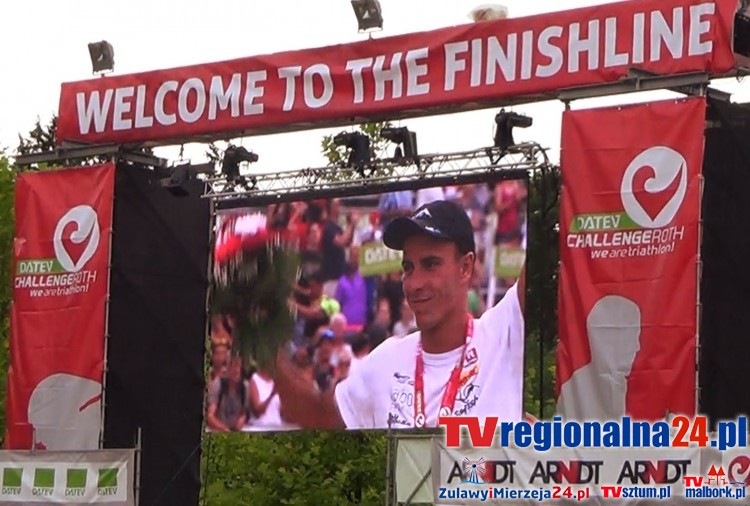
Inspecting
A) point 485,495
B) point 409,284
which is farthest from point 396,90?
point 485,495

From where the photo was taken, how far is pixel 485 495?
51.4ft

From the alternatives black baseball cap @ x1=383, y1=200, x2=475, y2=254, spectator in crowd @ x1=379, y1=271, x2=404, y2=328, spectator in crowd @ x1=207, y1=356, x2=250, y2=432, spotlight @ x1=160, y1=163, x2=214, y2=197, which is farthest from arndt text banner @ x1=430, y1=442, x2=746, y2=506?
spotlight @ x1=160, y1=163, x2=214, y2=197

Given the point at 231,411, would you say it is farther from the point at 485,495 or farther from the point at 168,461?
the point at 485,495

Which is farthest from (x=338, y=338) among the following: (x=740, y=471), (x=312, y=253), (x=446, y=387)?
(x=740, y=471)

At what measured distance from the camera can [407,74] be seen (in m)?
17.9

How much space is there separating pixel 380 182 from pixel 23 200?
472 centimetres

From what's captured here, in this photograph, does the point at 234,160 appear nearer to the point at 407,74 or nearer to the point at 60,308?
the point at 60,308

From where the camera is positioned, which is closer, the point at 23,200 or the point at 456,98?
the point at 456,98

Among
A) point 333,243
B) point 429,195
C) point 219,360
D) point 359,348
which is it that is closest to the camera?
point 429,195

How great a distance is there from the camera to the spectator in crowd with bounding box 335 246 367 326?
18484mm

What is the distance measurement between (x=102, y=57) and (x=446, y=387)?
20.0 feet

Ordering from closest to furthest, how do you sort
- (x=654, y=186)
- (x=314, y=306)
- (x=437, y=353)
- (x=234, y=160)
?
1. (x=654, y=186)
2. (x=437, y=353)
3. (x=314, y=306)
4. (x=234, y=160)

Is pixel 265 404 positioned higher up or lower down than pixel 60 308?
lower down

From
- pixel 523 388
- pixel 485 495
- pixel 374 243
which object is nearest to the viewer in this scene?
pixel 485 495
